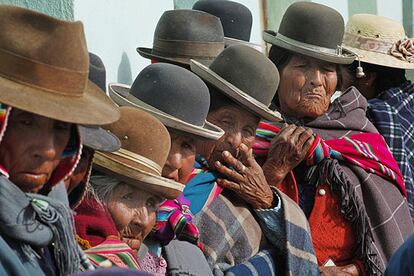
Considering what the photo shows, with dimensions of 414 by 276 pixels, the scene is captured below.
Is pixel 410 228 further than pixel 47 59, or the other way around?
pixel 410 228

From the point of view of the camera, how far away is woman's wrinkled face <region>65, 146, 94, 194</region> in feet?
13.2

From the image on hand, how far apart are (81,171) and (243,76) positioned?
60.2 inches

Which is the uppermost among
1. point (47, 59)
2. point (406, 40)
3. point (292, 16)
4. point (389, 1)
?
point (47, 59)

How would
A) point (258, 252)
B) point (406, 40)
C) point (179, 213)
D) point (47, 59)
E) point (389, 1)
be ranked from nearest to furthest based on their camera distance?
point (47, 59), point (179, 213), point (258, 252), point (406, 40), point (389, 1)

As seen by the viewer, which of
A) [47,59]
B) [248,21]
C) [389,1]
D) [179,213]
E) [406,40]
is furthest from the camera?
[389,1]

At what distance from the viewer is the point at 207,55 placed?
226 inches

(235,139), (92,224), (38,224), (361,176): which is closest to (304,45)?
(361,176)

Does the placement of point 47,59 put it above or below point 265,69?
above

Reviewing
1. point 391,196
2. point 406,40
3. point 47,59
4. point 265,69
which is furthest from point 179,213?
point 406,40

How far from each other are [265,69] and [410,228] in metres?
1.37

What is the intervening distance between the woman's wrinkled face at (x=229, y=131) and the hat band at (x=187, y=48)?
37 cm

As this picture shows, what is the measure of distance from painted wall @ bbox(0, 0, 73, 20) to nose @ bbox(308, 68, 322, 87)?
126 cm

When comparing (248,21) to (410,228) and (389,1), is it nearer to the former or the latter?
(410,228)

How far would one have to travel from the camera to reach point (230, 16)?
626 centimetres
